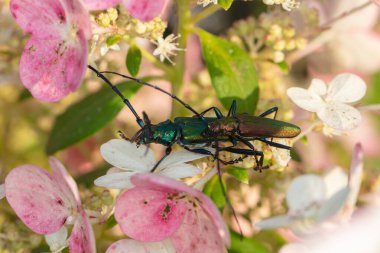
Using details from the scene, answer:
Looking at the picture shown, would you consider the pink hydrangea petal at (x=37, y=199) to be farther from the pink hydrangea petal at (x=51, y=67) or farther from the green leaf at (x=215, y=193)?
the green leaf at (x=215, y=193)

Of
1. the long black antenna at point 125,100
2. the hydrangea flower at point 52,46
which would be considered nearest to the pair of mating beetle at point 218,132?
the long black antenna at point 125,100

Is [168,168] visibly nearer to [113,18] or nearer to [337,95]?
[113,18]

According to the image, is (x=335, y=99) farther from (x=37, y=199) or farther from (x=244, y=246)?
(x=37, y=199)

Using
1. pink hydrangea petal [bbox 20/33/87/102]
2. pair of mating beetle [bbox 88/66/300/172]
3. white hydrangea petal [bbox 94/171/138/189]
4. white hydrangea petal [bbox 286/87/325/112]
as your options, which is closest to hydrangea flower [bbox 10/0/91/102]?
pink hydrangea petal [bbox 20/33/87/102]

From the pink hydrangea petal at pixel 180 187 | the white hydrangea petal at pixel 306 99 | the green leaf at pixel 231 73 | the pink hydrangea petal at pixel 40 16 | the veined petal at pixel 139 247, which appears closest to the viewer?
the pink hydrangea petal at pixel 180 187

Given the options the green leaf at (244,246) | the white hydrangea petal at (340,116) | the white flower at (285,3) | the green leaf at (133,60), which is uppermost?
the white flower at (285,3)

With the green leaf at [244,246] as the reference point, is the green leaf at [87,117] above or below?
above

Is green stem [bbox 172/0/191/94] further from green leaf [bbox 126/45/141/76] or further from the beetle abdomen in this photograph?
the beetle abdomen

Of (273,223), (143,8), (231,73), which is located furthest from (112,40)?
(273,223)
